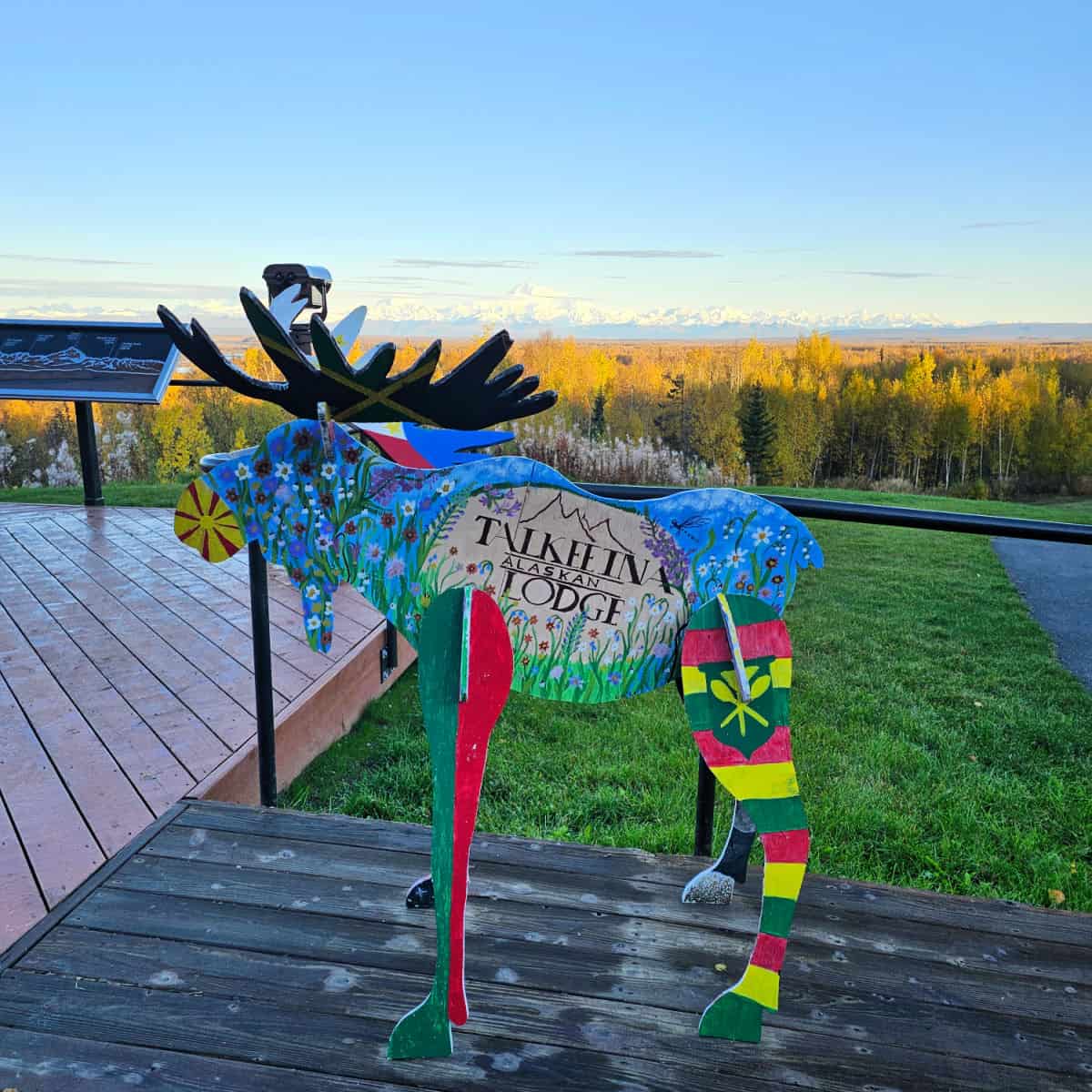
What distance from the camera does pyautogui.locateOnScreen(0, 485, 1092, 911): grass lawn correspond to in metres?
2.86

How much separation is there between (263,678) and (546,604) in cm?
109

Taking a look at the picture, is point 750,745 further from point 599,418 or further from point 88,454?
point 599,418

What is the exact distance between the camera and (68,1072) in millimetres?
1513

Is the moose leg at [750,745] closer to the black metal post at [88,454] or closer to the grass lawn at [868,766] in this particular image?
the grass lawn at [868,766]

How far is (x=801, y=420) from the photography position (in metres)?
9.48

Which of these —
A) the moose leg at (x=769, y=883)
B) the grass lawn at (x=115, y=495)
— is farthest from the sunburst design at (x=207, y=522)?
the grass lawn at (x=115, y=495)

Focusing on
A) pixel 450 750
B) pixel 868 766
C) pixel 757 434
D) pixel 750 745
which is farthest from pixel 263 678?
pixel 757 434

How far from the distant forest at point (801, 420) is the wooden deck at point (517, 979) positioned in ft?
23.0

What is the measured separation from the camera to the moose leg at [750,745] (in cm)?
162

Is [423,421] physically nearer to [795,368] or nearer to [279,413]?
[279,413]

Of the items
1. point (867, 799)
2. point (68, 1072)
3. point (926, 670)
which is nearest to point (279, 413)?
point (926, 670)

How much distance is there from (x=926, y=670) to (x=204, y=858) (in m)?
3.87

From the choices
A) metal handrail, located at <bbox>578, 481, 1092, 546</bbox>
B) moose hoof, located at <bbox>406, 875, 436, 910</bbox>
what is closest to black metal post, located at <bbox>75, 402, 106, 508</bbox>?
moose hoof, located at <bbox>406, 875, 436, 910</bbox>

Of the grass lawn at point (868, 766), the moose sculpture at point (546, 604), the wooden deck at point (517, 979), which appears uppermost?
the moose sculpture at point (546, 604)
